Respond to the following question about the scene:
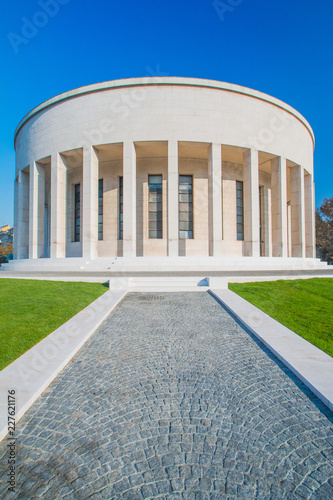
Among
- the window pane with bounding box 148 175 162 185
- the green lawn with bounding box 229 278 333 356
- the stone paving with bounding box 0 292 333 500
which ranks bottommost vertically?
the stone paving with bounding box 0 292 333 500

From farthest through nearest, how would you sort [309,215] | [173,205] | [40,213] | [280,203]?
[309,215] → [40,213] → [280,203] → [173,205]

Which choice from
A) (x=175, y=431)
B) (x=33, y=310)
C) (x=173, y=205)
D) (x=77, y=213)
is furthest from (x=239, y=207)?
(x=175, y=431)

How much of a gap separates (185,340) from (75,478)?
3558 millimetres

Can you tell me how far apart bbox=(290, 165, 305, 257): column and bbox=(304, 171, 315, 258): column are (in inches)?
79.7

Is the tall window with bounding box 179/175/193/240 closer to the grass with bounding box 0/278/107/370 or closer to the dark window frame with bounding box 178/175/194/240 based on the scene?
the dark window frame with bounding box 178/175/194/240

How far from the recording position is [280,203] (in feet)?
72.0

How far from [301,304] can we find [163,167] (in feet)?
58.9

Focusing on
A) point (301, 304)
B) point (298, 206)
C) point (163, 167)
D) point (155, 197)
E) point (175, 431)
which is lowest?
point (175, 431)

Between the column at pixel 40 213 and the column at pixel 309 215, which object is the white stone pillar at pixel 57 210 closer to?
the column at pixel 40 213

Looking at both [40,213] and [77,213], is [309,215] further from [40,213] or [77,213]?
[40,213]

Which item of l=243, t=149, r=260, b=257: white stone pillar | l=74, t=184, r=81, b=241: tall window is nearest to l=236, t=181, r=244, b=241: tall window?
l=243, t=149, r=260, b=257: white stone pillar

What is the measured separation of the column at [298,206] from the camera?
78.9 ft

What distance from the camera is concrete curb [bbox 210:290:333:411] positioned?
11.9 feet

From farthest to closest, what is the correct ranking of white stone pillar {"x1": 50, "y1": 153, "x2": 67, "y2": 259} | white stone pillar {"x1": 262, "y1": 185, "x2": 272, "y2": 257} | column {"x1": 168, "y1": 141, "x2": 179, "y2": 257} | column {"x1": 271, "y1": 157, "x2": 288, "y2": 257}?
1. white stone pillar {"x1": 262, "y1": 185, "x2": 272, "y2": 257}
2. column {"x1": 271, "y1": 157, "x2": 288, "y2": 257}
3. white stone pillar {"x1": 50, "y1": 153, "x2": 67, "y2": 259}
4. column {"x1": 168, "y1": 141, "x2": 179, "y2": 257}
